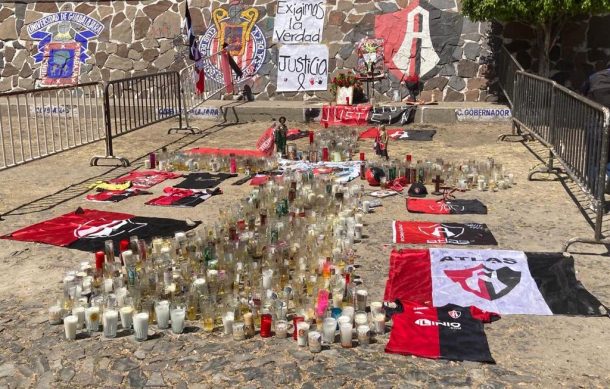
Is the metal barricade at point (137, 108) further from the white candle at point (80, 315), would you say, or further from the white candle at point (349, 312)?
the white candle at point (349, 312)

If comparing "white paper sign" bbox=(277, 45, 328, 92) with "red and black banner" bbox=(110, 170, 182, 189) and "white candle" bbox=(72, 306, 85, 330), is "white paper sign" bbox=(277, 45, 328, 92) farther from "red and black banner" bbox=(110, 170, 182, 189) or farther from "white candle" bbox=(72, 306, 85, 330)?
"white candle" bbox=(72, 306, 85, 330)

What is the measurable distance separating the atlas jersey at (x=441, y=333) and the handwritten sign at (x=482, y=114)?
34.4 ft

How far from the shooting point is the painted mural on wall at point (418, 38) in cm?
1608

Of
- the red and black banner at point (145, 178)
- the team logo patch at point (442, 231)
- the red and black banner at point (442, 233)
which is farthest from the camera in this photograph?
the red and black banner at point (145, 178)

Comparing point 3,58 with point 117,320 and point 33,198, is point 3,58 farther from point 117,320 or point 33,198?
point 117,320

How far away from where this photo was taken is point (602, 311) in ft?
16.7

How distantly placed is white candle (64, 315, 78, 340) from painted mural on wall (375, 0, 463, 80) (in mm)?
12894

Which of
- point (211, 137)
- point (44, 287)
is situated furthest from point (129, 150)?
point (44, 287)

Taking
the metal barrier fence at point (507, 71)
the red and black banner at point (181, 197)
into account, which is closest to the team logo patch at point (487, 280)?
the red and black banner at point (181, 197)

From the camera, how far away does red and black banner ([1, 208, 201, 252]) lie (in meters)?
6.98

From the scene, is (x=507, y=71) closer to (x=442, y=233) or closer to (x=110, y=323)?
(x=442, y=233)

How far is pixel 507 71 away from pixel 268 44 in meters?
6.19

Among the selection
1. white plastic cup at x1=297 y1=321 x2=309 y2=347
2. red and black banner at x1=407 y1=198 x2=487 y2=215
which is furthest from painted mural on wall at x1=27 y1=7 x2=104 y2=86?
white plastic cup at x1=297 y1=321 x2=309 y2=347

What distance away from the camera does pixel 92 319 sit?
4863 mm
